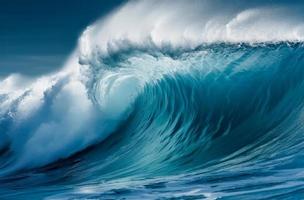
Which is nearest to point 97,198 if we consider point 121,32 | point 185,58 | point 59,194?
point 59,194

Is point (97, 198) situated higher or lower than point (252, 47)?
lower

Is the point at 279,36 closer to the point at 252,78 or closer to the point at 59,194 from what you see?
the point at 252,78

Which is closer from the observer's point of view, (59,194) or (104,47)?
(59,194)

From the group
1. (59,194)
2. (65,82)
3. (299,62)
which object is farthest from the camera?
(65,82)

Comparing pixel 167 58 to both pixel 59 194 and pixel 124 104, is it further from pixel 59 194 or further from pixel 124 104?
pixel 59 194

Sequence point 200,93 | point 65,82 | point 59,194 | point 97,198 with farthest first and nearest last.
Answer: point 65,82 < point 200,93 < point 59,194 < point 97,198

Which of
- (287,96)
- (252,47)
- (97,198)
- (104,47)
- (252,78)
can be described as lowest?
(97,198)
